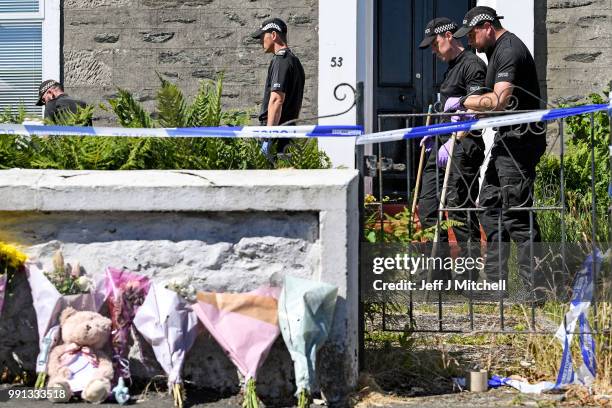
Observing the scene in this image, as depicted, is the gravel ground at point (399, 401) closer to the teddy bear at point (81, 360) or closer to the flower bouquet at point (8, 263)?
the teddy bear at point (81, 360)

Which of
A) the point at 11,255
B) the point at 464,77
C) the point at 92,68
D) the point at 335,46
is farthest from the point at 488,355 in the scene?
the point at 92,68

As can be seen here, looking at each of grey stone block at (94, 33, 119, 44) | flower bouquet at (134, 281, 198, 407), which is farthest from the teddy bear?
grey stone block at (94, 33, 119, 44)

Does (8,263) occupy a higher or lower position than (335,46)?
lower

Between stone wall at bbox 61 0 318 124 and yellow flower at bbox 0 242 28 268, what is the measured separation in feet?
13.1

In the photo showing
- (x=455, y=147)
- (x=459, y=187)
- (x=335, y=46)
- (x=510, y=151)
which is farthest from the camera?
(x=335, y=46)

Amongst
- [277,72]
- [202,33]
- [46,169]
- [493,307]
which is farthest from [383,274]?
[202,33]

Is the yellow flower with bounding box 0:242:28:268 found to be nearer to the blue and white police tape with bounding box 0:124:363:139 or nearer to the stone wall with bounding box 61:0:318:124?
the blue and white police tape with bounding box 0:124:363:139

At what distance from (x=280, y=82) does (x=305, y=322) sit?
2.83m

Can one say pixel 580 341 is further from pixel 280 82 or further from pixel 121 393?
pixel 280 82

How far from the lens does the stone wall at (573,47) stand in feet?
29.0

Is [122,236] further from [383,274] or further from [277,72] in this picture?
[277,72]

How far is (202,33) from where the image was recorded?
893 cm

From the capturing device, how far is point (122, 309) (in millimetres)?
4949

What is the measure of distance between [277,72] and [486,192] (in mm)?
1838
